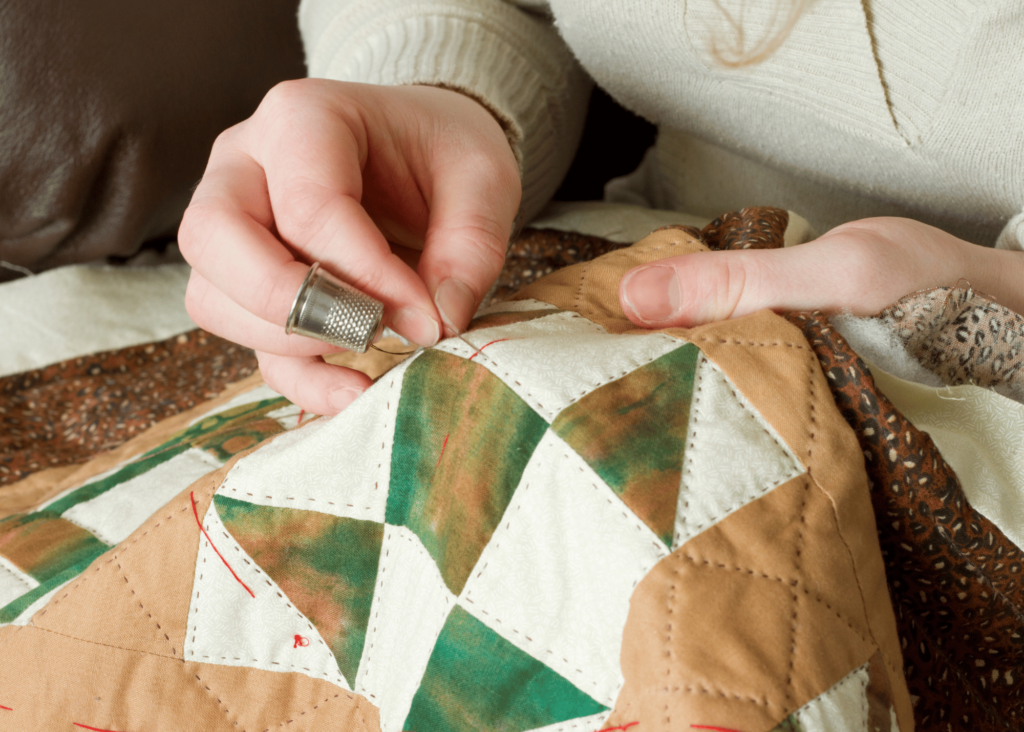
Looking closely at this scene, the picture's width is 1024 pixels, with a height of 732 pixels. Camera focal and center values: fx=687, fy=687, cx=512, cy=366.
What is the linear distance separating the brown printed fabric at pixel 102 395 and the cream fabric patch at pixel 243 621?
0.36m

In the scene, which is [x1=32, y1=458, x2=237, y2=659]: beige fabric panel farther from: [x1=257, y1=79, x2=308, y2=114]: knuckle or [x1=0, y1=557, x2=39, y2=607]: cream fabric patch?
A: [x1=257, y1=79, x2=308, y2=114]: knuckle

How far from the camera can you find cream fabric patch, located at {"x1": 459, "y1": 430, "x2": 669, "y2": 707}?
11.4 inches

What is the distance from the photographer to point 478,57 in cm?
70

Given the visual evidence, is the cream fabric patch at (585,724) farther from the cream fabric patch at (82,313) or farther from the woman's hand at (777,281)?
the cream fabric patch at (82,313)

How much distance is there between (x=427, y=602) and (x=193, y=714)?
16 cm

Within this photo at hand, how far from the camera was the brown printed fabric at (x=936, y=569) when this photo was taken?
332 millimetres

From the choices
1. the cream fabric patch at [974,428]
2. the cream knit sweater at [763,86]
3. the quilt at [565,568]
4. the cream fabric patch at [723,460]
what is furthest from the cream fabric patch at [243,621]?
the cream knit sweater at [763,86]

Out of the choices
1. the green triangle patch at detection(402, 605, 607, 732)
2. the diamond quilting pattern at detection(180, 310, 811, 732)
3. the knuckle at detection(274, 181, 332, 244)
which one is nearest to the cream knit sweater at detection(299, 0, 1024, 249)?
the knuckle at detection(274, 181, 332, 244)

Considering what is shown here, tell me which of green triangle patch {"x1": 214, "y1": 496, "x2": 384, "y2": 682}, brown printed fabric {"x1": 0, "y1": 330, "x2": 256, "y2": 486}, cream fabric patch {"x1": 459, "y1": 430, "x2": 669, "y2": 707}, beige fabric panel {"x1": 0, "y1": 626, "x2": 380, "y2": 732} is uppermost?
cream fabric patch {"x1": 459, "y1": 430, "x2": 669, "y2": 707}

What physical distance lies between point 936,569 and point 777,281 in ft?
0.56

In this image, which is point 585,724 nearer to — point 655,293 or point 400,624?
point 400,624

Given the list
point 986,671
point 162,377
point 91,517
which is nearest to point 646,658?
point 986,671

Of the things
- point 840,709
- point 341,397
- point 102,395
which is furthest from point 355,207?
point 102,395

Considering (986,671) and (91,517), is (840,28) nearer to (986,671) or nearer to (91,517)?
(986,671)
